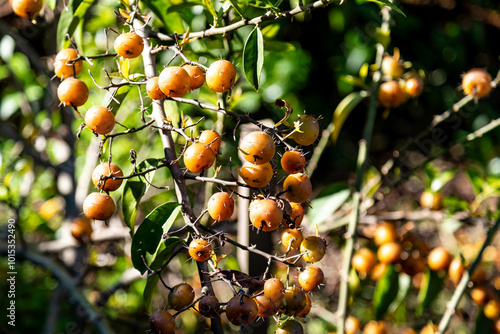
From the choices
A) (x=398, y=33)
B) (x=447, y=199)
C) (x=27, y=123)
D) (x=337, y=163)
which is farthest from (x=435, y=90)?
(x=27, y=123)

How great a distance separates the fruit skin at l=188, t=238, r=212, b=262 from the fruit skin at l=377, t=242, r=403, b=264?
77cm

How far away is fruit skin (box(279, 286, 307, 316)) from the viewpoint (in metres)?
0.57

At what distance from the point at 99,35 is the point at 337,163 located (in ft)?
4.13

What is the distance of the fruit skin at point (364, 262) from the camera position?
4.03ft

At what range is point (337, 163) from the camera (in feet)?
7.46

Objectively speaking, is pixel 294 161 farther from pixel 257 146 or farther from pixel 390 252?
pixel 390 252

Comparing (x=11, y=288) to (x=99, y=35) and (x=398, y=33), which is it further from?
(x=398, y=33)

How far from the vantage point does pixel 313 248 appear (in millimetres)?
614

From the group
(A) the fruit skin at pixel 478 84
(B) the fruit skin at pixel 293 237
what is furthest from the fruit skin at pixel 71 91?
(A) the fruit skin at pixel 478 84

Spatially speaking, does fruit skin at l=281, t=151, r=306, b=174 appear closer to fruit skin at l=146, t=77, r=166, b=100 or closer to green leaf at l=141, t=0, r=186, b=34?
fruit skin at l=146, t=77, r=166, b=100

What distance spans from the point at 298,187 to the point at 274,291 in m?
0.13

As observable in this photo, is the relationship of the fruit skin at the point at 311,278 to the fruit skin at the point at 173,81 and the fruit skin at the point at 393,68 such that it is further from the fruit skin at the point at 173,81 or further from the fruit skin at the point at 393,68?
the fruit skin at the point at 393,68

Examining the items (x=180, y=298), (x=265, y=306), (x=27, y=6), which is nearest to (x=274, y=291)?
(x=265, y=306)

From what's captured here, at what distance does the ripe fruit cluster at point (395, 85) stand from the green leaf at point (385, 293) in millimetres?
433
